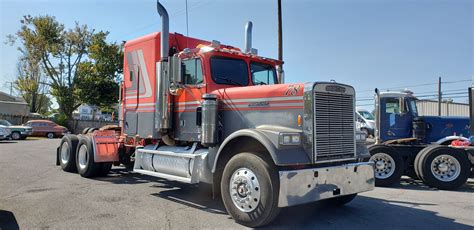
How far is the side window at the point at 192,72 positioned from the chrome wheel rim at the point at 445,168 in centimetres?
629

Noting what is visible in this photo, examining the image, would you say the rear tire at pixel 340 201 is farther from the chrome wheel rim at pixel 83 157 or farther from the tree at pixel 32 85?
the tree at pixel 32 85

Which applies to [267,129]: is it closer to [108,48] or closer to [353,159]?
[353,159]

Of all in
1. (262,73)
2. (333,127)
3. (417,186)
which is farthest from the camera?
(417,186)

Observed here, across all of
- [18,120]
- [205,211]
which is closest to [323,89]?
[205,211]

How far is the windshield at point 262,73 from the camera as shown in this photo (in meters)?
7.51

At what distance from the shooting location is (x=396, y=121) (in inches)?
455

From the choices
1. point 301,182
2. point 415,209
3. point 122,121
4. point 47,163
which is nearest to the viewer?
point 301,182

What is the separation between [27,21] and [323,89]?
41.9 m

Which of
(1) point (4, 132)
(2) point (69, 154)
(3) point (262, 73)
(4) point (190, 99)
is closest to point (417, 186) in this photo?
(3) point (262, 73)

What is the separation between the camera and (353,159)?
19.7ft

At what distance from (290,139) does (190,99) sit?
2677 mm

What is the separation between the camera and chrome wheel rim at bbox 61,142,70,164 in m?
10.8

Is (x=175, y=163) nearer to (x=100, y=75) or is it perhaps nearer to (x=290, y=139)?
(x=290, y=139)

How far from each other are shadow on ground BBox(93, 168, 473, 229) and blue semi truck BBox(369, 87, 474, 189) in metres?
2.27
